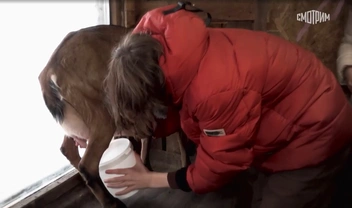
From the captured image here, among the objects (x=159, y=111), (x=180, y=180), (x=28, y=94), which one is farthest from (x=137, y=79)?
(x=28, y=94)

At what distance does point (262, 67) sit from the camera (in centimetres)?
113

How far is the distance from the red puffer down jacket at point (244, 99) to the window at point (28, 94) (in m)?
0.73

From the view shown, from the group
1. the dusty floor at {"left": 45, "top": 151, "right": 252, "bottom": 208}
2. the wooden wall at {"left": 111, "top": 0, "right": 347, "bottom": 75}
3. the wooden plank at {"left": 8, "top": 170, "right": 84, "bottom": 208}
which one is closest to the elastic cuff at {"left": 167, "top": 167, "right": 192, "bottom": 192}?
the dusty floor at {"left": 45, "top": 151, "right": 252, "bottom": 208}

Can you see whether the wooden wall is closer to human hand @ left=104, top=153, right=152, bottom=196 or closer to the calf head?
the calf head

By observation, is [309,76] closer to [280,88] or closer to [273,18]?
[280,88]

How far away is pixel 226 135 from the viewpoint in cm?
112

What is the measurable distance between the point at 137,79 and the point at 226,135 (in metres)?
0.31

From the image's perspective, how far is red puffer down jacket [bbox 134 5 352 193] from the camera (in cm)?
106

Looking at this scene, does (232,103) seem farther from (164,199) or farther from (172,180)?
(164,199)

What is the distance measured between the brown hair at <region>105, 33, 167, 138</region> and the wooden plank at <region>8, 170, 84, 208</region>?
0.85m

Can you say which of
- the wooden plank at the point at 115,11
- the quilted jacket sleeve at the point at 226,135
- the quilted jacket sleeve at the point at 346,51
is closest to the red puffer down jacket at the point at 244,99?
the quilted jacket sleeve at the point at 226,135

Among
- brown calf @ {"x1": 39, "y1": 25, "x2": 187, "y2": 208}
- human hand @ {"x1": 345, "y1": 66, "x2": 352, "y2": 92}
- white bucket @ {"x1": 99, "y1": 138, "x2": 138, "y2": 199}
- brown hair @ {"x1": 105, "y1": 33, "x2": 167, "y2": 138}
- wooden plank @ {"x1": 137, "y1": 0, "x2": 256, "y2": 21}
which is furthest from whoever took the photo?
wooden plank @ {"x1": 137, "y1": 0, "x2": 256, "y2": 21}

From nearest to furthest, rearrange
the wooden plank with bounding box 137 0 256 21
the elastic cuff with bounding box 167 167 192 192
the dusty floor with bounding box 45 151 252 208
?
the elastic cuff with bounding box 167 167 192 192
the dusty floor with bounding box 45 151 252 208
the wooden plank with bounding box 137 0 256 21

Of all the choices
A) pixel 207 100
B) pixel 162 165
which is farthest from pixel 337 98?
pixel 162 165
